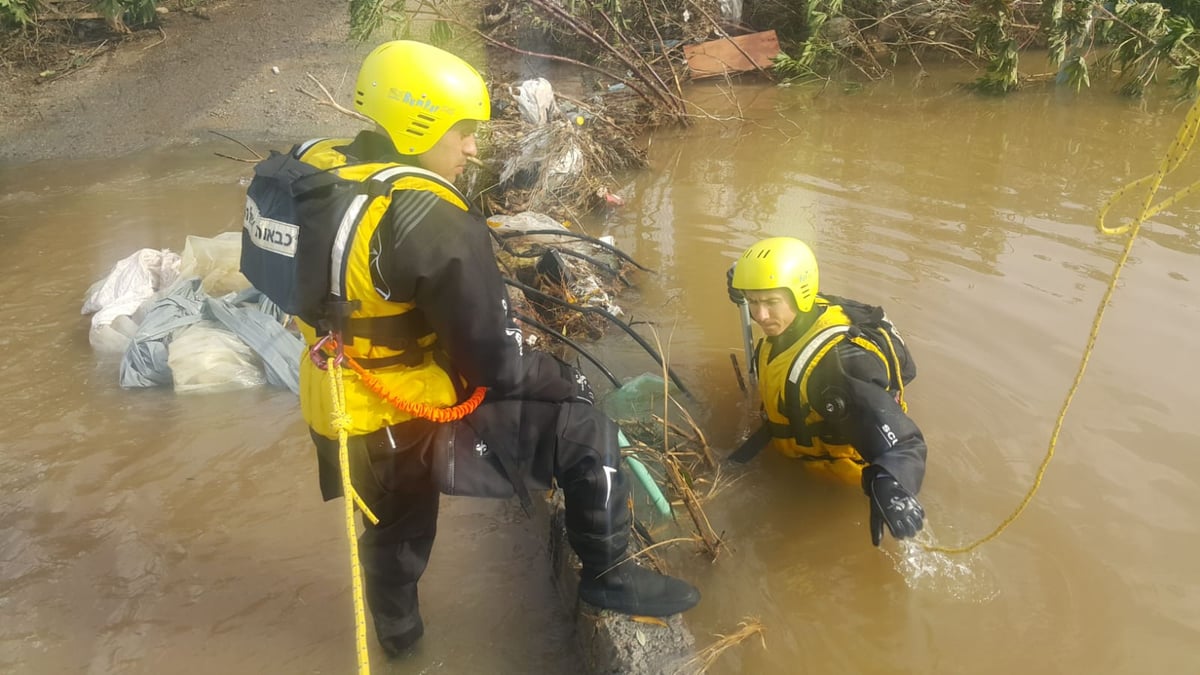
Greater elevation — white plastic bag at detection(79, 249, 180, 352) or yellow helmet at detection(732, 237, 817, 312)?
yellow helmet at detection(732, 237, 817, 312)

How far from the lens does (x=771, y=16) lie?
36.5 ft

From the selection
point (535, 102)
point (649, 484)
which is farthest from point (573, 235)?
point (535, 102)

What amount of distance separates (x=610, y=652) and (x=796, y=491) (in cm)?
144

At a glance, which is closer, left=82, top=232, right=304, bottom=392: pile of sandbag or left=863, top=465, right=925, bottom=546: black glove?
left=863, top=465, right=925, bottom=546: black glove

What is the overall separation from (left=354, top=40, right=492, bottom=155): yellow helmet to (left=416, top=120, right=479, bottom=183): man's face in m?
0.03

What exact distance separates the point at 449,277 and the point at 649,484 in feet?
5.37

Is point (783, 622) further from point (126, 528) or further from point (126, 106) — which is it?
point (126, 106)

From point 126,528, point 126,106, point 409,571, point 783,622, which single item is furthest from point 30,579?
point 126,106

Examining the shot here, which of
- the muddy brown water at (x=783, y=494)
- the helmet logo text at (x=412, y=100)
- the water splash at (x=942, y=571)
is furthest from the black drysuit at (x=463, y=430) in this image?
the water splash at (x=942, y=571)

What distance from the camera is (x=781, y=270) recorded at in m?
3.37

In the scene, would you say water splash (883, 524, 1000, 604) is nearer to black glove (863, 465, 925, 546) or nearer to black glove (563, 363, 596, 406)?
black glove (863, 465, 925, 546)

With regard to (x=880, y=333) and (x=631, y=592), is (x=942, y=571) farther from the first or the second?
(x=631, y=592)

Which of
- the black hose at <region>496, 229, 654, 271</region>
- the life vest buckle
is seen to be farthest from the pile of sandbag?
the life vest buckle

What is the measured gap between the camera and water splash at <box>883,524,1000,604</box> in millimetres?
3174
